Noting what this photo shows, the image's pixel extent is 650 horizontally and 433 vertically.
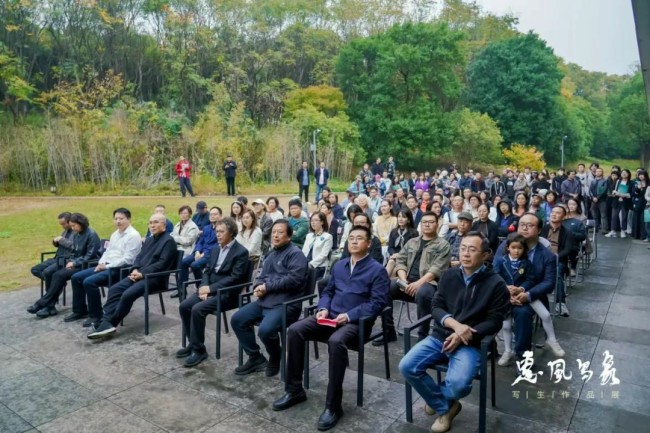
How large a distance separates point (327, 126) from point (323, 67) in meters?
9.50

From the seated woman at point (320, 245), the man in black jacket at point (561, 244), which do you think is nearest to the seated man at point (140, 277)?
the seated woman at point (320, 245)

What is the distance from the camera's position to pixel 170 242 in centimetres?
482

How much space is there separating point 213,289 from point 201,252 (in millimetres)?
1990

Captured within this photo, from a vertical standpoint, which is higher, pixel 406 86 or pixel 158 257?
pixel 406 86

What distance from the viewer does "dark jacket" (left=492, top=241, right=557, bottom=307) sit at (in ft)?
12.1

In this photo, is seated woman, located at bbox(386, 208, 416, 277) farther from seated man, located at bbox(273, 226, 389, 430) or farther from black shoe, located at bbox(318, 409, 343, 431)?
black shoe, located at bbox(318, 409, 343, 431)

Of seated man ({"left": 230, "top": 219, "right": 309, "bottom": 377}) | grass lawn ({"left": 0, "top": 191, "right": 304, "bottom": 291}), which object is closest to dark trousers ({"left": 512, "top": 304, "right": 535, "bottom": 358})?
seated man ({"left": 230, "top": 219, "right": 309, "bottom": 377})

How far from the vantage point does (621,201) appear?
9625mm

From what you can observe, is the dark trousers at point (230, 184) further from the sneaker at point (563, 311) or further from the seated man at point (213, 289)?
the sneaker at point (563, 311)

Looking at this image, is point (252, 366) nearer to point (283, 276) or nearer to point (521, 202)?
point (283, 276)

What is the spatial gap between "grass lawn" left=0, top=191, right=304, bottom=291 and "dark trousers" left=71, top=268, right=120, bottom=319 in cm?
224

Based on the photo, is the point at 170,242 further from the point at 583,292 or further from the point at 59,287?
the point at 583,292

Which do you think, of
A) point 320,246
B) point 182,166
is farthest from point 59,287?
point 182,166

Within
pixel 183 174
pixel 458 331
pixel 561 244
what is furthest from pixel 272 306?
pixel 183 174
